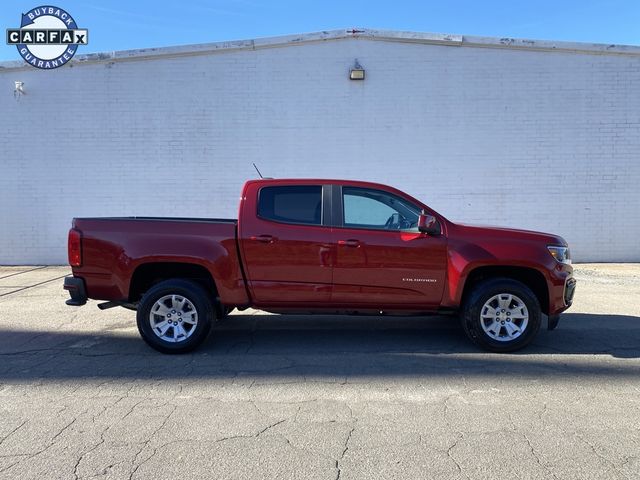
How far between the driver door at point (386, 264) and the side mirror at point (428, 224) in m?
0.08

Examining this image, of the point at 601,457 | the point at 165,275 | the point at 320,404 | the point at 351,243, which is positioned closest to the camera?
the point at 601,457

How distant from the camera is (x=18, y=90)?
12.0m

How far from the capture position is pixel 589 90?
39.2ft

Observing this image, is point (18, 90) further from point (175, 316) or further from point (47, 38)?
point (175, 316)

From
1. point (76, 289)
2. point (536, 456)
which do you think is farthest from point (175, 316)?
point (536, 456)

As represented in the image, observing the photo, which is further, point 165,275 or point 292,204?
point 165,275

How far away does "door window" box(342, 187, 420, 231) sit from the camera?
5566mm

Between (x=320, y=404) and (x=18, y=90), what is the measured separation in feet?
39.2

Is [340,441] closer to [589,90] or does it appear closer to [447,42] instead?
[447,42]

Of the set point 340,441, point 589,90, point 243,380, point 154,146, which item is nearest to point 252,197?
point 243,380

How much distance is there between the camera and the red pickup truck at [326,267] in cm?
542

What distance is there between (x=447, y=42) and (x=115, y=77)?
815 cm

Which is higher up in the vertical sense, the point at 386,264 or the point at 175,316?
the point at 386,264

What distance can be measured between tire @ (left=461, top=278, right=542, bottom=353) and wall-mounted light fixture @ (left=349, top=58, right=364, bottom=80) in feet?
25.4
